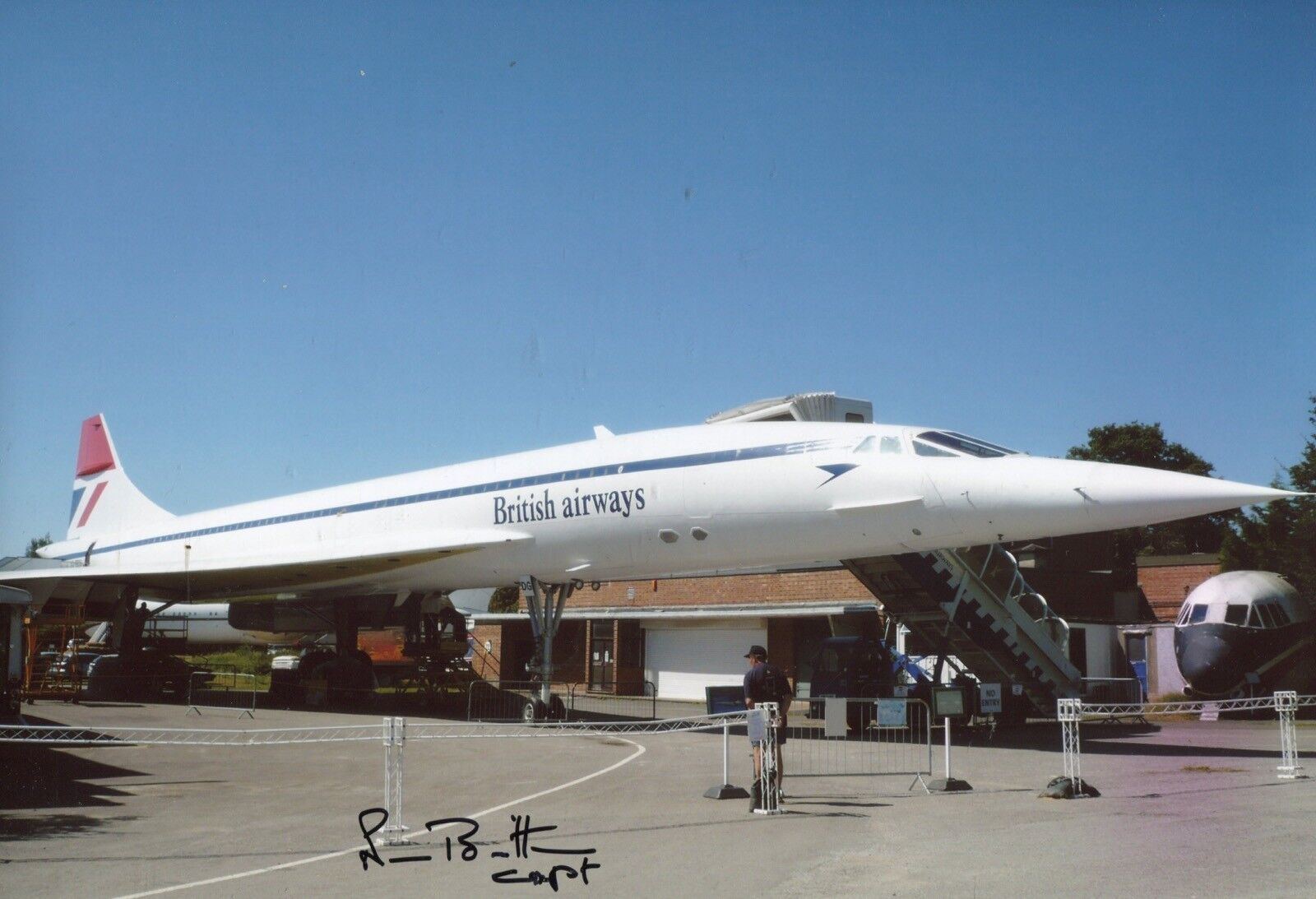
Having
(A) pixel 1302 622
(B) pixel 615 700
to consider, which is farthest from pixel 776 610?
(A) pixel 1302 622

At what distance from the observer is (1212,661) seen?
71.3ft

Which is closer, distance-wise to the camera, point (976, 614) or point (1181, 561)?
point (976, 614)

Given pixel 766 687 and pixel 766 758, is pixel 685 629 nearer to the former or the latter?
pixel 766 687

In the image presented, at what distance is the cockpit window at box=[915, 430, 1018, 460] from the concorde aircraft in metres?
0.02

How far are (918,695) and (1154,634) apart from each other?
12.3 meters

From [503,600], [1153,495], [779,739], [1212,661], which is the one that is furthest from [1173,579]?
[503,600]

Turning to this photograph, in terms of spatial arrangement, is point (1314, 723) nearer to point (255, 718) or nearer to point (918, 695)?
point (918, 695)

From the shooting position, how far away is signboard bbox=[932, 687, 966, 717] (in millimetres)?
11242

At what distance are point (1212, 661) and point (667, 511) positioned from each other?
12.6 metres

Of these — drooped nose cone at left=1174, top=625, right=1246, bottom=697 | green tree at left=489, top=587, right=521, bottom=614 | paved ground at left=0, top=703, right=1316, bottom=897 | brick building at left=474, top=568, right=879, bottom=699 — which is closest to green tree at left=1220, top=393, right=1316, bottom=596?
drooped nose cone at left=1174, top=625, right=1246, bottom=697

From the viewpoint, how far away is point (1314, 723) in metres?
20.2

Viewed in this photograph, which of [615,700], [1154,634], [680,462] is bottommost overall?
[615,700]

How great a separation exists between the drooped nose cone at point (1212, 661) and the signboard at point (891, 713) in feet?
37.8
